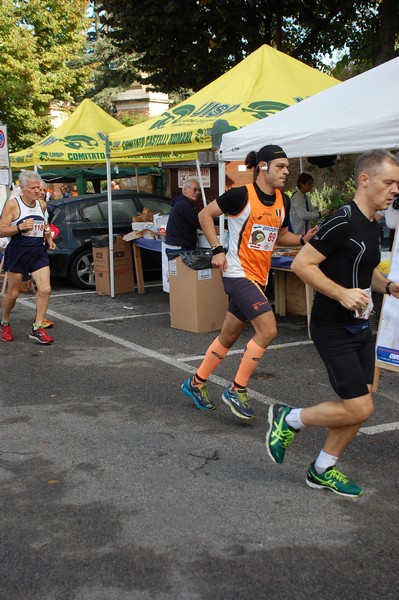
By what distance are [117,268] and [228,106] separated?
3507mm

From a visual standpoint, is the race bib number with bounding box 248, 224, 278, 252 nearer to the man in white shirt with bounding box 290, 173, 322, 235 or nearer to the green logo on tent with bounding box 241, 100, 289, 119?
the green logo on tent with bounding box 241, 100, 289, 119

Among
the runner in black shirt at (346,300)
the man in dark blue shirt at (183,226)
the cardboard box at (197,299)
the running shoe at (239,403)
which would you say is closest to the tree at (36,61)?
the man in dark blue shirt at (183,226)

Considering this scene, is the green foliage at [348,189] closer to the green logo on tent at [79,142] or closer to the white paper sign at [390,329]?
the green logo on tent at [79,142]

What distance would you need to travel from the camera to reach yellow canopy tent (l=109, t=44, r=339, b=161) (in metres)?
9.69

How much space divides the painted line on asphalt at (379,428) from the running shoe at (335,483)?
3.81 ft

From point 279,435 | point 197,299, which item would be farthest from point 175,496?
point 197,299

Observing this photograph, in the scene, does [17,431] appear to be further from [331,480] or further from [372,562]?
[372,562]

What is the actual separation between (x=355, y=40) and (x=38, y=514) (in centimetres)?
1795

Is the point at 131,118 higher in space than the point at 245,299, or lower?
higher

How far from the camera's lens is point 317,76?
1189 centimetres

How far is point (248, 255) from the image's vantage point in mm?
5637

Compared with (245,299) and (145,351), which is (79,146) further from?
(245,299)

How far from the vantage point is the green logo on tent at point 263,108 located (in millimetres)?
10034

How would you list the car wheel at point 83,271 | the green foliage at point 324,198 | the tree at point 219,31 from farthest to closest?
the tree at point 219,31, the green foliage at point 324,198, the car wheel at point 83,271
